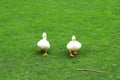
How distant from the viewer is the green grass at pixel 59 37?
5.48 metres

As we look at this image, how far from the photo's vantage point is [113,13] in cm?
889

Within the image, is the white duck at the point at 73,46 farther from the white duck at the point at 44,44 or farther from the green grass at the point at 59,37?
the white duck at the point at 44,44

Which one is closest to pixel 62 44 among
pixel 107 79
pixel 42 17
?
pixel 107 79

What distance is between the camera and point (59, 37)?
7047 mm

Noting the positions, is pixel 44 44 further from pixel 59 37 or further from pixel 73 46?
pixel 59 37

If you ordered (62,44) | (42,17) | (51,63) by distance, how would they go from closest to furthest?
(51,63), (62,44), (42,17)

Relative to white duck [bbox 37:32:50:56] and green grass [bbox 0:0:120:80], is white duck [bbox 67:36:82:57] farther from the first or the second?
white duck [bbox 37:32:50:56]

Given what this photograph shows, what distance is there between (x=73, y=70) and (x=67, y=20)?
2.99 metres

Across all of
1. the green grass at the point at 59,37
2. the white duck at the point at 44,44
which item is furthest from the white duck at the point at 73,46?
the white duck at the point at 44,44

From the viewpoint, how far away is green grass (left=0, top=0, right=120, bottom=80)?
548cm

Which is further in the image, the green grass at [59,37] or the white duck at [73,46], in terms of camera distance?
the white duck at [73,46]

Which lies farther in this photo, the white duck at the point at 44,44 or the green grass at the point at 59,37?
the white duck at the point at 44,44

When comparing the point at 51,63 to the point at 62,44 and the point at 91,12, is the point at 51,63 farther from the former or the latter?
the point at 91,12

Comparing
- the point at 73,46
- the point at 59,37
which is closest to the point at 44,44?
the point at 73,46
